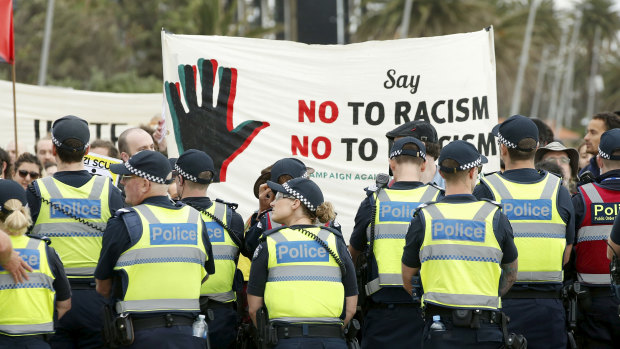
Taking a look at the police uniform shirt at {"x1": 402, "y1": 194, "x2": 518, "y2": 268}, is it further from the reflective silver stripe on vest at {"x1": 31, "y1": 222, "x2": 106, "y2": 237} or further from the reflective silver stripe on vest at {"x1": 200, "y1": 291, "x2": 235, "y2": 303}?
the reflective silver stripe on vest at {"x1": 31, "y1": 222, "x2": 106, "y2": 237}

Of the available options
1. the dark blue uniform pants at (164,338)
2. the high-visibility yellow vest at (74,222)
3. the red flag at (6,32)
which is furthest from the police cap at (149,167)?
the red flag at (6,32)

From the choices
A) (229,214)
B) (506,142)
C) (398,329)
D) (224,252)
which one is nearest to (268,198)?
(229,214)

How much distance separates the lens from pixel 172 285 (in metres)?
6.09

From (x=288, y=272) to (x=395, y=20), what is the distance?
125ft

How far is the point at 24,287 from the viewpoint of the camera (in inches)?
233

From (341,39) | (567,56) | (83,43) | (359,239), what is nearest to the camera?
(359,239)

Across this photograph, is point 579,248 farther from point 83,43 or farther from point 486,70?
point 83,43

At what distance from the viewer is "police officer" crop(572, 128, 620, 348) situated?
7.33 m

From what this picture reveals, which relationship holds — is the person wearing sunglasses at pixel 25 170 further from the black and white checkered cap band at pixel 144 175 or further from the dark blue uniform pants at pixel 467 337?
the dark blue uniform pants at pixel 467 337

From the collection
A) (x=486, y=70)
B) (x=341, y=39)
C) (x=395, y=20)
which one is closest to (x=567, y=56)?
(x=395, y=20)

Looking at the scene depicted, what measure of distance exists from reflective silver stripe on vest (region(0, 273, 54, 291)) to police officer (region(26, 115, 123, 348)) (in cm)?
73

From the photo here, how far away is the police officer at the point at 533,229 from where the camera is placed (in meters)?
6.90

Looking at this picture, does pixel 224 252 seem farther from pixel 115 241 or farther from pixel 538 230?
pixel 538 230

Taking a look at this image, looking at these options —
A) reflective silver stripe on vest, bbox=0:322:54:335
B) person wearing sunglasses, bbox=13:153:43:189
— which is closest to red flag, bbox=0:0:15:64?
person wearing sunglasses, bbox=13:153:43:189
